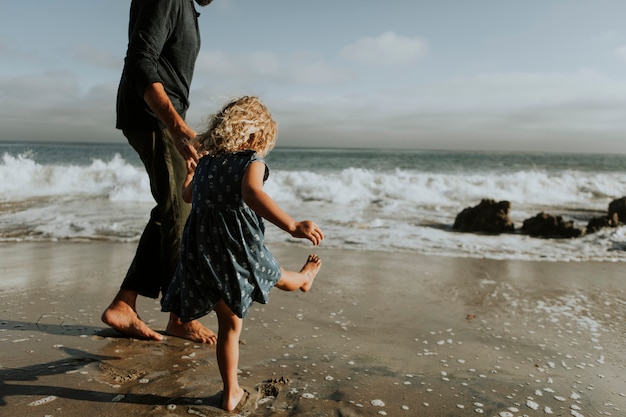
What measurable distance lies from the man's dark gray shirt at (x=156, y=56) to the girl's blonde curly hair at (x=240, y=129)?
50 centimetres

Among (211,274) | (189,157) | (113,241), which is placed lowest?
(113,241)

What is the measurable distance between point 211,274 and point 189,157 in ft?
2.08

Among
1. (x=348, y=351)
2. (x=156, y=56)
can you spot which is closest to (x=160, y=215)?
(x=156, y=56)

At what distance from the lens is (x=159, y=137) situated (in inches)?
107

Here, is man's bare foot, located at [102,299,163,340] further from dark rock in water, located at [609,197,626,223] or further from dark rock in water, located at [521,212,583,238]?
dark rock in water, located at [609,197,626,223]

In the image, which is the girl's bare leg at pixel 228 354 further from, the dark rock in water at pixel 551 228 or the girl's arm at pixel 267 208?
the dark rock in water at pixel 551 228

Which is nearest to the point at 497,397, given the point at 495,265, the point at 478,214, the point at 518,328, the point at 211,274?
the point at 518,328

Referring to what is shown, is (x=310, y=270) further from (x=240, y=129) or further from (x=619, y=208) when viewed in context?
(x=619, y=208)

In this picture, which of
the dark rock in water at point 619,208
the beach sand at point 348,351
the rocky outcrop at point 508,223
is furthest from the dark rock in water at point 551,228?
the beach sand at point 348,351

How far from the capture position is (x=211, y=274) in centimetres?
206

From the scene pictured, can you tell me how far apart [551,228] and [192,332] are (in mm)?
6642

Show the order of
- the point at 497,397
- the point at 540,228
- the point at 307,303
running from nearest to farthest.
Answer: the point at 497,397
the point at 307,303
the point at 540,228

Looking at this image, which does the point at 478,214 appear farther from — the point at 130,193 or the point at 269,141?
the point at 130,193

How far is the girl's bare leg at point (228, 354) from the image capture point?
2051mm
